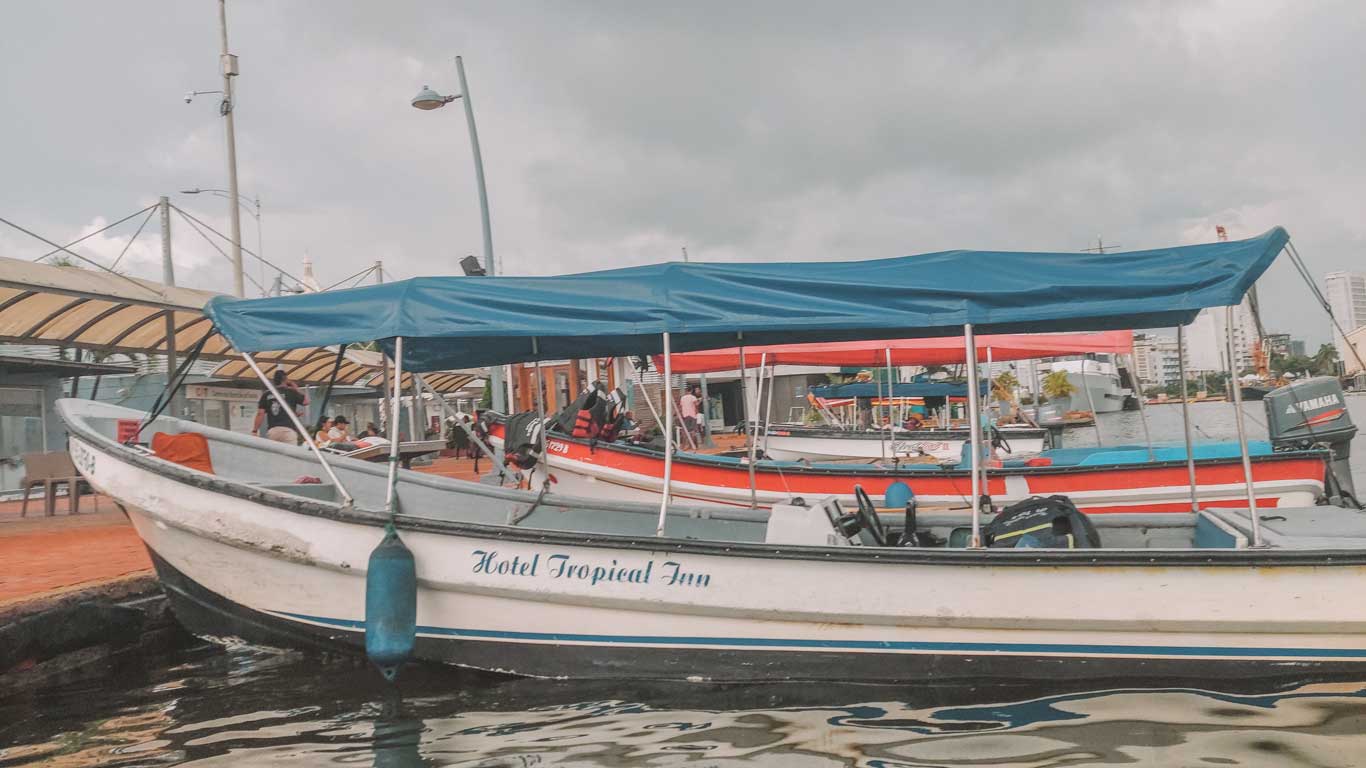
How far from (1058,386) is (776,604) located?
4779cm

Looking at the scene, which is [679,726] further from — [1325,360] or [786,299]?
[1325,360]

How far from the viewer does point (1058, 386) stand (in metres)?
48.7

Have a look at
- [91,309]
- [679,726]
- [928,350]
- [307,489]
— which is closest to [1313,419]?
[928,350]

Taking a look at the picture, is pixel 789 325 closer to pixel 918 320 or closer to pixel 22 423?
pixel 918 320

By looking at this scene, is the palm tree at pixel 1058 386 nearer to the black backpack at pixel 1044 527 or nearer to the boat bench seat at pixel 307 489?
the black backpack at pixel 1044 527

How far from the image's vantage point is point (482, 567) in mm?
5180

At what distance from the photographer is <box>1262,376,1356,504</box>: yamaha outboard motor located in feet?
32.1

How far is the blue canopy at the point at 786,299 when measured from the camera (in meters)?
4.88

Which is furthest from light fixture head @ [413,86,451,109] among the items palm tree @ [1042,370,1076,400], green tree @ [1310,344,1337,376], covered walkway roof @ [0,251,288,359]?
green tree @ [1310,344,1337,376]

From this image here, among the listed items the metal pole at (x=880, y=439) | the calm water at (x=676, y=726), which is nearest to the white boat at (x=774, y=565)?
the calm water at (x=676, y=726)

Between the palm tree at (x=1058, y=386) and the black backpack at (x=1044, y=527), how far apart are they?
4198cm

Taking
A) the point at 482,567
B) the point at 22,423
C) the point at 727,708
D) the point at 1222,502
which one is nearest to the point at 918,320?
the point at 727,708

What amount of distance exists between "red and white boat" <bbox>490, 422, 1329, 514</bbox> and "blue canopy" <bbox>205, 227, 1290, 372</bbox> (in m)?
3.52

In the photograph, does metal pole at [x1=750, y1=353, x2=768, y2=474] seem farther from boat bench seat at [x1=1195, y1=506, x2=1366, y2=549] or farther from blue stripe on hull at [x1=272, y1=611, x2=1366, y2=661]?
boat bench seat at [x1=1195, y1=506, x2=1366, y2=549]
